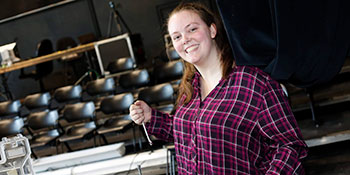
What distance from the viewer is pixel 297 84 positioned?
3.95 feet

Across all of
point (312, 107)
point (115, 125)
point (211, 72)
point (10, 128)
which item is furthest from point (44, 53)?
point (211, 72)

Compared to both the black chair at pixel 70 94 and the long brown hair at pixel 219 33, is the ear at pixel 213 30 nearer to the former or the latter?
the long brown hair at pixel 219 33

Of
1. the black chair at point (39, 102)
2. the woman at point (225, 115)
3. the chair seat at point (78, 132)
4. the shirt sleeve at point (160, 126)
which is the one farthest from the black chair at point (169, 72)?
the woman at point (225, 115)

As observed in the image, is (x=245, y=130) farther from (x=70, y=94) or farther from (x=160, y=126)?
(x=70, y=94)

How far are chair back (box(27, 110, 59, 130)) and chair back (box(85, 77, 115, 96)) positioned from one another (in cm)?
74

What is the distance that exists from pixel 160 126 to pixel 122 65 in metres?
4.82

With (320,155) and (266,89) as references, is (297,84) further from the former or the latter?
(320,155)

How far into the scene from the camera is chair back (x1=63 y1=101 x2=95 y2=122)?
5.08 metres

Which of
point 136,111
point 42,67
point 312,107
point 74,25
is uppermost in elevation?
point 74,25

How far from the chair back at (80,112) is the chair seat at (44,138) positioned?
27 centimetres

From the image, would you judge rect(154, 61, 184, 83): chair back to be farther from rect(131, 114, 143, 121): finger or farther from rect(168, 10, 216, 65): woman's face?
rect(168, 10, 216, 65): woman's face

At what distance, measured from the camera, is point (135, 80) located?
558 cm

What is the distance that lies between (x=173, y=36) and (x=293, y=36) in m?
0.59

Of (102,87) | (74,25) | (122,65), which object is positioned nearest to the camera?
(102,87)
